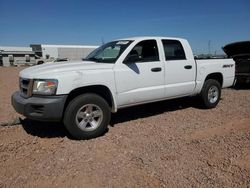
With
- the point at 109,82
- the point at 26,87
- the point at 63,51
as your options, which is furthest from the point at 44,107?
the point at 63,51

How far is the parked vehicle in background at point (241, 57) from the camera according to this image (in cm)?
1029

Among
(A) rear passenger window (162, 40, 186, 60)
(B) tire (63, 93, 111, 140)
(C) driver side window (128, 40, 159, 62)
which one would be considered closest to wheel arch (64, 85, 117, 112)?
(B) tire (63, 93, 111, 140)

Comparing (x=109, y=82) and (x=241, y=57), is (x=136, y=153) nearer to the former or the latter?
(x=109, y=82)

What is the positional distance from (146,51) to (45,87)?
7.78 ft

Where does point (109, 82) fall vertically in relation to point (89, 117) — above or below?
above

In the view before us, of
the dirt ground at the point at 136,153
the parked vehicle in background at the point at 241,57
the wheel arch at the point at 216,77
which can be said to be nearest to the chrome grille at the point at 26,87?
the dirt ground at the point at 136,153

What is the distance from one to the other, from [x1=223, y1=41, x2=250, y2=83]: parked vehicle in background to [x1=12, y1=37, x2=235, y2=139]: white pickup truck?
404 cm

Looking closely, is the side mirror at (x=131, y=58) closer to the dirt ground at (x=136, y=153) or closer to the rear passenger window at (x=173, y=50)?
the rear passenger window at (x=173, y=50)

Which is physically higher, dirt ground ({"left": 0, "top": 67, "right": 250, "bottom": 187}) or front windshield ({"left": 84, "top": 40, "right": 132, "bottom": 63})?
front windshield ({"left": 84, "top": 40, "right": 132, "bottom": 63})

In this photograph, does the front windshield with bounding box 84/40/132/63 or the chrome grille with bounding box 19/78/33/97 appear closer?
the chrome grille with bounding box 19/78/33/97

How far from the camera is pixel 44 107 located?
439cm

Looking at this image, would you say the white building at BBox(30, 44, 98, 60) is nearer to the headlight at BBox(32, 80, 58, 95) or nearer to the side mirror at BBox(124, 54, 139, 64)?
the side mirror at BBox(124, 54, 139, 64)

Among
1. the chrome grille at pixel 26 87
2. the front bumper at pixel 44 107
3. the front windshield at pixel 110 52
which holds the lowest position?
the front bumper at pixel 44 107

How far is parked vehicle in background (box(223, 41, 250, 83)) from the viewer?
33.8 feet
